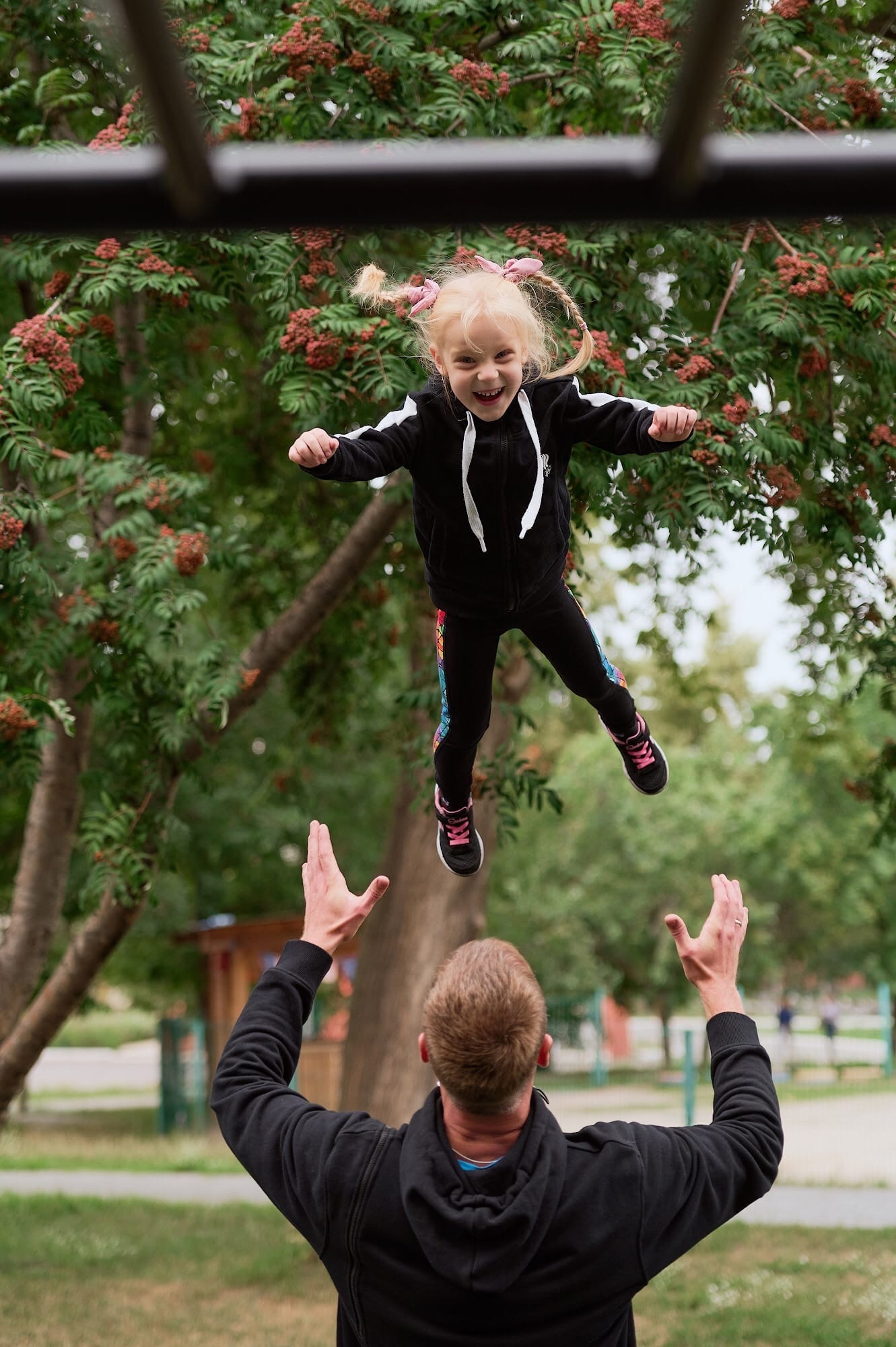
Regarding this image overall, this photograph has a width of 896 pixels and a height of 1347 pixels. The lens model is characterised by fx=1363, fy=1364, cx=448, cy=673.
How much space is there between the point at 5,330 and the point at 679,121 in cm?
753

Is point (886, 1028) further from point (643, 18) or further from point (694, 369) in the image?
point (643, 18)

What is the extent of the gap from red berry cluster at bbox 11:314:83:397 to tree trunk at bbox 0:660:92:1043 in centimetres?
248

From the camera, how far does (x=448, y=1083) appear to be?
2.05 m

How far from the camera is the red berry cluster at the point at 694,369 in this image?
4906 millimetres

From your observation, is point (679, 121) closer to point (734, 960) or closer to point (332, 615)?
point (734, 960)

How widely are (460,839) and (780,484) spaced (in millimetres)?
1712

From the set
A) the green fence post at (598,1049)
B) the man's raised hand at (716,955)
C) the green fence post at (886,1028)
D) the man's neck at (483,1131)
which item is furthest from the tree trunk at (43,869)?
the green fence post at (886,1028)

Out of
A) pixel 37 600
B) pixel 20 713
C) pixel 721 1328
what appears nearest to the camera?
pixel 20 713

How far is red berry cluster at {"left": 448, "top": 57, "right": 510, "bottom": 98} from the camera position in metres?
5.26

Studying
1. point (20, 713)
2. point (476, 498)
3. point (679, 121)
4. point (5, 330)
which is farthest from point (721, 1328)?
point (679, 121)

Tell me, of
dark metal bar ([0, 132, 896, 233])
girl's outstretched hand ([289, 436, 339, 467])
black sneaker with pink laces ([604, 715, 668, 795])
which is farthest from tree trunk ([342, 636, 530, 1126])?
dark metal bar ([0, 132, 896, 233])

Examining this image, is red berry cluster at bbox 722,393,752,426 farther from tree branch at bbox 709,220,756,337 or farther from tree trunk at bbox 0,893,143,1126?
tree trunk at bbox 0,893,143,1126

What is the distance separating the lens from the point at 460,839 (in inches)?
171

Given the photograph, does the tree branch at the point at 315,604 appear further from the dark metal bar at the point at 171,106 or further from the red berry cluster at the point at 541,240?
the dark metal bar at the point at 171,106
